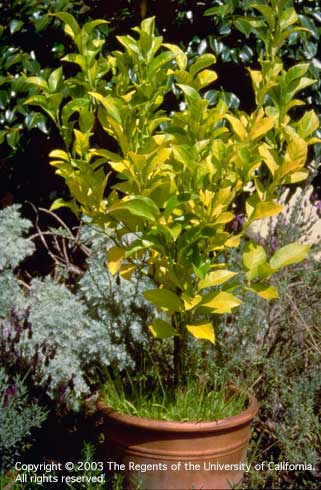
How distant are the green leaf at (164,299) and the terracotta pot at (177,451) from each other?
0.38 metres

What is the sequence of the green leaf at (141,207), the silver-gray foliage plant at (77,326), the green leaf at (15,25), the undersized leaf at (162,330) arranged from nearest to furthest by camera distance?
1. the green leaf at (141,207)
2. the undersized leaf at (162,330)
3. the silver-gray foliage plant at (77,326)
4. the green leaf at (15,25)

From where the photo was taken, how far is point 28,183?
15.1ft

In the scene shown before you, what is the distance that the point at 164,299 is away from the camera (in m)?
2.54

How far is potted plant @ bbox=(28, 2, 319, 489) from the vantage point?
→ 2.45 metres

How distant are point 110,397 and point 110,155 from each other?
90cm

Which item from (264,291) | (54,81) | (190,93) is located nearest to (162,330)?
(264,291)

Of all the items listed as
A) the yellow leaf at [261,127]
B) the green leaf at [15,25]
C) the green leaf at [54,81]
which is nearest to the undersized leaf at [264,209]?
the yellow leaf at [261,127]

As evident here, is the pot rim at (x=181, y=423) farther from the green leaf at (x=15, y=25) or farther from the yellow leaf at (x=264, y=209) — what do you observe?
the green leaf at (x=15, y=25)

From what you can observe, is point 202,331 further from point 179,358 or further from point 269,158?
point 269,158

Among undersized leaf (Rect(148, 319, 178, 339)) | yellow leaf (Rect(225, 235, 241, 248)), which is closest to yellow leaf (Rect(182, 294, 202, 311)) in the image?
undersized leaf (Rect(148, 319, 178, 339))

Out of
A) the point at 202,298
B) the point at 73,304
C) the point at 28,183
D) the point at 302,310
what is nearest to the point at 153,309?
the point at 73,304

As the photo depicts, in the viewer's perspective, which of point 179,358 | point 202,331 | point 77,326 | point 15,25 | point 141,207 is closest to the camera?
point 141,207

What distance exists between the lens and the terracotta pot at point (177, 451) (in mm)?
2600

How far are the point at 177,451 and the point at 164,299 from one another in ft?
1.68
